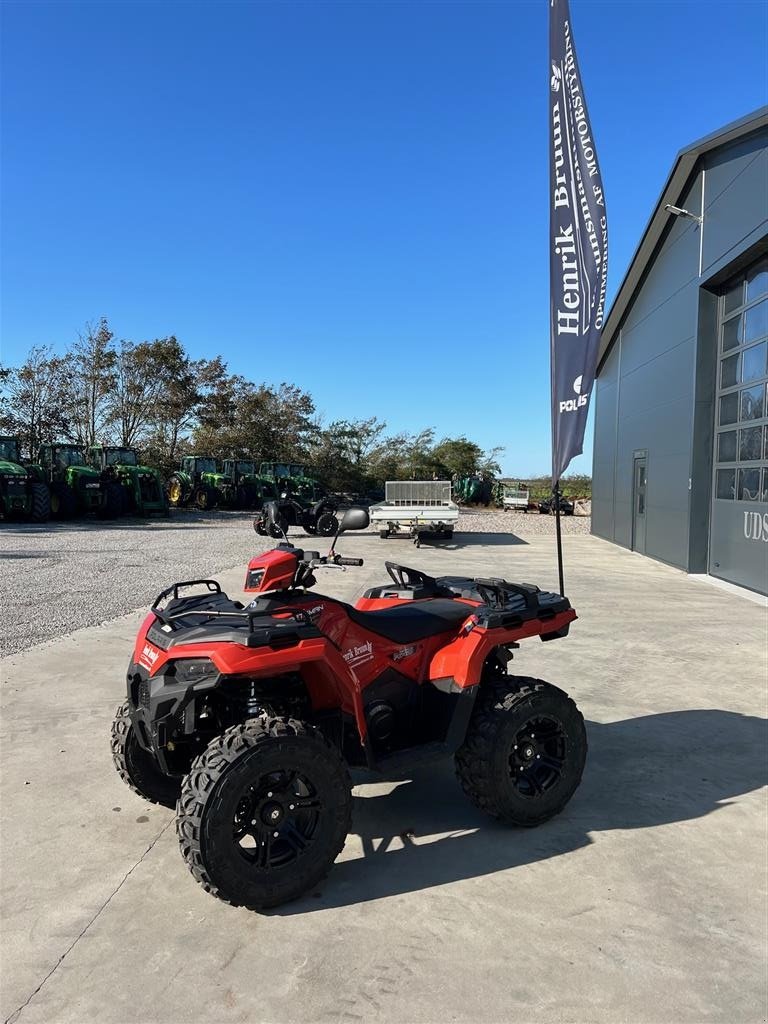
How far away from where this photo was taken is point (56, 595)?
7.78 meters

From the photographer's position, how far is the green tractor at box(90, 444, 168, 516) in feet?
70.0

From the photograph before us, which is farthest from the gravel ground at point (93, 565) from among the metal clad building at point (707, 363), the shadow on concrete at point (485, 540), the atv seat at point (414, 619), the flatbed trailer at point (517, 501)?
the flatbed trailer at point (517, 501)

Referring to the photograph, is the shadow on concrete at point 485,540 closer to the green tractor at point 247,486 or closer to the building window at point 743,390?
the building window at point 743,390

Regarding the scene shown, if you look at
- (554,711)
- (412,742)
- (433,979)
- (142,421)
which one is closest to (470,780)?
(412,742)

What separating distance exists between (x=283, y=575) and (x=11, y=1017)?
1498 mm

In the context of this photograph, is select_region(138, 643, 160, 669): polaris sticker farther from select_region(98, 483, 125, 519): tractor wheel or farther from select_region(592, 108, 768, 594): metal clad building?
select_region(98, 483, 125, 519): tractor wheel

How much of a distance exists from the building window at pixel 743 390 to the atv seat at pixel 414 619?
7710 millimetres

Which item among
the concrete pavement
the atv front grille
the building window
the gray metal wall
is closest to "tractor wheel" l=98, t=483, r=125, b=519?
the gray metal wall

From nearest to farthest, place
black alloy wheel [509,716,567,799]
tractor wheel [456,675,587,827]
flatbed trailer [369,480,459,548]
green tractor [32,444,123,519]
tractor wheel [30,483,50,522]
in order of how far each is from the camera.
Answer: tractor wheel [456,675,587,827] → black alloy wheel [509,716,567,799] → flatbed trailer [369,480,459,548] → tractor wheel [30,483,50,522] → green tractor [32,444,123,519]

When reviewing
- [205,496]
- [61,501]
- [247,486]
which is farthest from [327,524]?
[247,486]

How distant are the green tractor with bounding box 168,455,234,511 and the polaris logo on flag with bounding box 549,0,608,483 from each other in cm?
2428

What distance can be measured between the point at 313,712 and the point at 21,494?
1743 cm

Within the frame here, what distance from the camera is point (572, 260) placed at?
15.0ft

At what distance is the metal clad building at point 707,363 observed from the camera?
9.35 m
